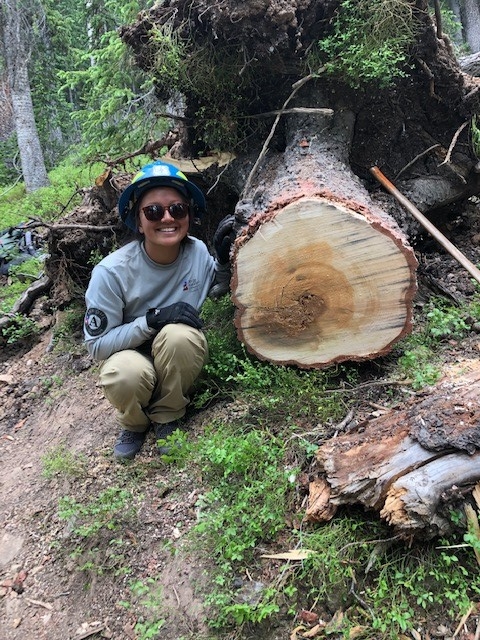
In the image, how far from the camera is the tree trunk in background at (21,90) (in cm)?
1222

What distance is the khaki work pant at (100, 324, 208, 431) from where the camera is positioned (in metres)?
2.88

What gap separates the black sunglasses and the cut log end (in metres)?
0.43

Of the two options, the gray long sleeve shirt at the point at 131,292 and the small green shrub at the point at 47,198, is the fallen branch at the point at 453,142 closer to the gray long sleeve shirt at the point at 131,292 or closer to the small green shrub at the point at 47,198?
the gray long sleeve shirt at the point at 131,292

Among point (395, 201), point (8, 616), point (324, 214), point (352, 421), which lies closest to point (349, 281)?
point (324, 214)

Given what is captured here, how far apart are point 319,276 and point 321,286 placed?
6 centimetres

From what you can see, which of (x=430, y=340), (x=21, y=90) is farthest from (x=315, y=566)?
(x=21, y=90)

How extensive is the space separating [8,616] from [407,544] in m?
1.88

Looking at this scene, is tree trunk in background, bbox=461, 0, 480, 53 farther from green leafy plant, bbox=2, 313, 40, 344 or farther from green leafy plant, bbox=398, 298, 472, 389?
green leafy plant, bbox=2, 313, 40, 344

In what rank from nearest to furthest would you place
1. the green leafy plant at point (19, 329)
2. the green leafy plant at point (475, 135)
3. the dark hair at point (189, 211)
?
the dark hair at point (189, 211)
the green leafy plant at point (475, 135)
the green leafy plant at point (19, 329)

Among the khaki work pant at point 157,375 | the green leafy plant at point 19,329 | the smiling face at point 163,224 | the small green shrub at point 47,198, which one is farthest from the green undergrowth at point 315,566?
the small green shrub at point 47,198

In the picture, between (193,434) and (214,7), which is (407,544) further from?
(214,7)

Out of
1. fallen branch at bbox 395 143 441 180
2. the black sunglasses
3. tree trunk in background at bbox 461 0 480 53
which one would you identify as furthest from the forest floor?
tree trunk in background at bbox 461 0 480 53

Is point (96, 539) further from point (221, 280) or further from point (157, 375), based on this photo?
point (221, 280)

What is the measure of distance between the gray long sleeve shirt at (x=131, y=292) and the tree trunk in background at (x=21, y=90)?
38.9 ft
